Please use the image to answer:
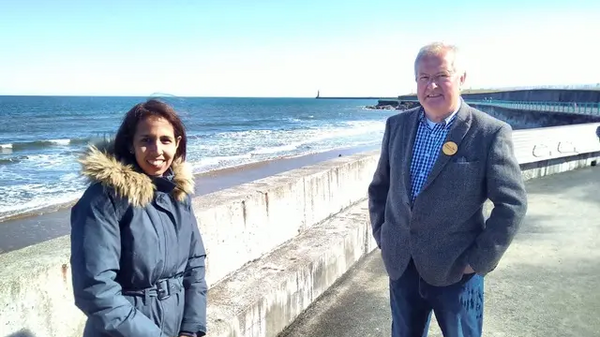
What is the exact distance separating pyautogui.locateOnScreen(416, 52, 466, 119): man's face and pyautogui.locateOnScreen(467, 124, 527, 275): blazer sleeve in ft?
0.94

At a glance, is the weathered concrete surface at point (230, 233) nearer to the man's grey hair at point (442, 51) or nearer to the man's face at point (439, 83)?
the man's face at point (439, 83)

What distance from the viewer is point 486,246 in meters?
2.15

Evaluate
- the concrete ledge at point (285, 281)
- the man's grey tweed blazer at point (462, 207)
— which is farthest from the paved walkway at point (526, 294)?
the man's grey tweed blazer at point (462, 207)

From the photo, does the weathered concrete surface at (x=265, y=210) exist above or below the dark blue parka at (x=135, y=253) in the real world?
below

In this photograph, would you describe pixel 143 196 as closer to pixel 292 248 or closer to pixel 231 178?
pixel 292 248

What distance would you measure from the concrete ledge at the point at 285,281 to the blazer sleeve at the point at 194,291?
755mm

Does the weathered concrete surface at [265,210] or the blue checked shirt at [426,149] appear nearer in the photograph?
the blue checked shirt at [426,149]

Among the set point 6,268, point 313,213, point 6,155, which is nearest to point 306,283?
point 313,213

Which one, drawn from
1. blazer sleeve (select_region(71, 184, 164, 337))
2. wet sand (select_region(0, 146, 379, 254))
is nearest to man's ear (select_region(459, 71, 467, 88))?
blazer sleeve (select_region(71, 184, 164, 337))

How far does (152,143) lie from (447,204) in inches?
56.8

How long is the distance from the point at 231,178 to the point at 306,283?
13.4 meters

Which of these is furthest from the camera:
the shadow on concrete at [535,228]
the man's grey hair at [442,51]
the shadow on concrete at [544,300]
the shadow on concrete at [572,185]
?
the shadow on concrete at [572,185]

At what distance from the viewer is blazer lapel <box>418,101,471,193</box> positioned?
2.27 m

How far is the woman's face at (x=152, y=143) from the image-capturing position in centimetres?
197
